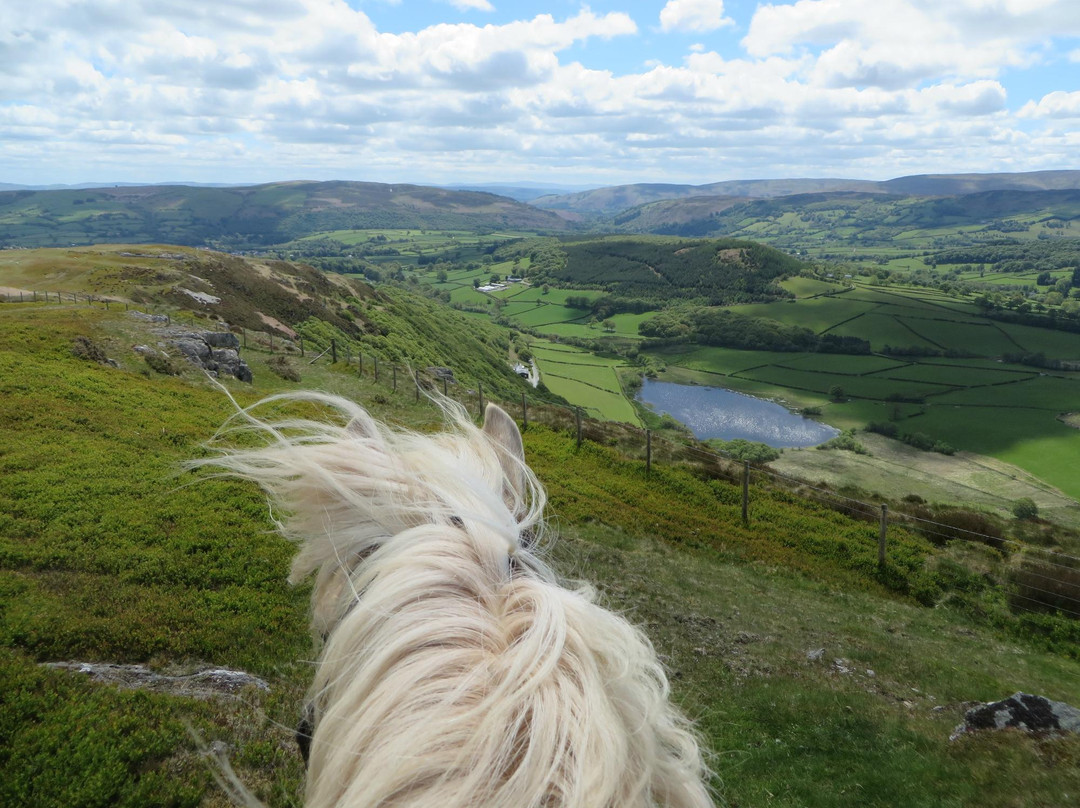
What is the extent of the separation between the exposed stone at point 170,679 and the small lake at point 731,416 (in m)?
82.8

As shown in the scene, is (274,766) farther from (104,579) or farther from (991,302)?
(991,302)

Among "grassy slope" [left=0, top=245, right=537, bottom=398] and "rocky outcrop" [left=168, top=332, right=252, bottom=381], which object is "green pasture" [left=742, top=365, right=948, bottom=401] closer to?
"grassy slope" [left=0, top=245, right=537, bottom=398]

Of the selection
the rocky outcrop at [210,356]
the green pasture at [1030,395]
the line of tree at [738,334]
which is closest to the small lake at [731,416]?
the green pasture at [1030,395]

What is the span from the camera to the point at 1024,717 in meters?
6.66

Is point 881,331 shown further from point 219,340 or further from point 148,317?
point 148,317

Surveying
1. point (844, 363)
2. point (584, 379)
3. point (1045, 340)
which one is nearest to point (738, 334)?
point (844, 363)

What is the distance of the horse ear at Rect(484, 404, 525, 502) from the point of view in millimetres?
2199

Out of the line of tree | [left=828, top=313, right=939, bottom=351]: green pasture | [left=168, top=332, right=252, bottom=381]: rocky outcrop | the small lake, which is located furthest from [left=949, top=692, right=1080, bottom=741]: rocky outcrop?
[left=828, top=313, right=939, bottom=351]: green pasture

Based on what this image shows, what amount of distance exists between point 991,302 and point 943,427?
281ft

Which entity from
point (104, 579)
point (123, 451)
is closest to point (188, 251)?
point (123, 451)

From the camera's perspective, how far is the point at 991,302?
470 ft

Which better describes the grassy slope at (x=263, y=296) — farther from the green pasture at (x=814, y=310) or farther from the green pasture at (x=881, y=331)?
the green pasture at (x=814, y=310)

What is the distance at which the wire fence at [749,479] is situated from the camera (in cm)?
1398

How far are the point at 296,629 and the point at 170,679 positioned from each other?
1.87m
